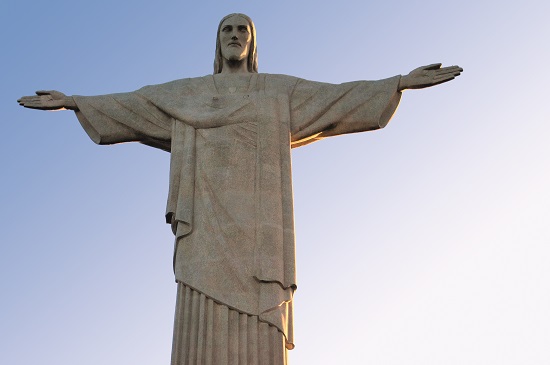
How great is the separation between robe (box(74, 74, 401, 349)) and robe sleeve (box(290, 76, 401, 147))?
17 millimetres

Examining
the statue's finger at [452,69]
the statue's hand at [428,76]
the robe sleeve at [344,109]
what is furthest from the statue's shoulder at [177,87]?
the statue's finger at [452,69]

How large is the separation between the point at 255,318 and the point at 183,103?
423cm

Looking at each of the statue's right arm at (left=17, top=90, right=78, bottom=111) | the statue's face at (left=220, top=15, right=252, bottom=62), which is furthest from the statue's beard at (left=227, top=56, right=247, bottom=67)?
the statue's right arm at (left=17, top=90, right=78, bottom=111)

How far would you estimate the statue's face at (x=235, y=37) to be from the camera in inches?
683

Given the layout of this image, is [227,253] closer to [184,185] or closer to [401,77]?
[184,185]

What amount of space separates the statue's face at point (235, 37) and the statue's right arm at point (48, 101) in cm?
286

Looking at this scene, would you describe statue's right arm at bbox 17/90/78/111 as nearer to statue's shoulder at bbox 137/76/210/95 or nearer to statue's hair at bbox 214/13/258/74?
statue's shoulder at bbox 137/76/210/95

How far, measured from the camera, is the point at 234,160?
51.9 feet

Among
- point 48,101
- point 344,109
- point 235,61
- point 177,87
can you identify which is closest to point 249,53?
point 235,61

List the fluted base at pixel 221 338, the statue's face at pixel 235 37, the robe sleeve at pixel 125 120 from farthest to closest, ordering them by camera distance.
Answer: the statue's face at pixel 235 37 < the robe sleeve at pixel 125 120 < the fluted base at pixel 221 338

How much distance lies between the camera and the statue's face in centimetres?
1736

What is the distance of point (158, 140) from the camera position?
16750 mm

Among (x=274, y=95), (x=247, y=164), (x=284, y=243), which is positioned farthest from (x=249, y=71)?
(x=284, y=243)

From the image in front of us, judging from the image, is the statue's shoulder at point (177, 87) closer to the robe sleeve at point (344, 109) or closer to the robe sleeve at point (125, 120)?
the robe sleeve at point (125, 120)
